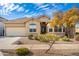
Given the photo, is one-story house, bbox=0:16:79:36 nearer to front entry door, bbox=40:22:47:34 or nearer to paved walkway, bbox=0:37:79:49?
front entry door, bbox=40:22:47:34

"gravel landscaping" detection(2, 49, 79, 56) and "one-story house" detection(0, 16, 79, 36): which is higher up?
"one-story house" detection(0, 16, 79, 36)

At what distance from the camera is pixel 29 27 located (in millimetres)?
6898

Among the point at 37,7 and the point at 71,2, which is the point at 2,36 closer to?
the point at 37,7

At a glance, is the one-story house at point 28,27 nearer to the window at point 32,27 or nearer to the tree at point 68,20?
the window at point 32,27

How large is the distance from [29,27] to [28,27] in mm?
21

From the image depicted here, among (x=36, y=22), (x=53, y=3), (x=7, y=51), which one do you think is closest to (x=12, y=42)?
(x=7, y=51)

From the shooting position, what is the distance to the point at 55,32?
Result: 6.81 meters

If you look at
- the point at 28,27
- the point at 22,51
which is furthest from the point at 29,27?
the point at 22,51

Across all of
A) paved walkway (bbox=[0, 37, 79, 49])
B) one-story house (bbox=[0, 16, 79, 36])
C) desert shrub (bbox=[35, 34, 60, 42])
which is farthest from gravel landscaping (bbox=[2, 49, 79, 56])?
one-story house (bbox=[0, 16, 79, 36])

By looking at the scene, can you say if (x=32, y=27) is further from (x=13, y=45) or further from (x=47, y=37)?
(x=13, y=45)

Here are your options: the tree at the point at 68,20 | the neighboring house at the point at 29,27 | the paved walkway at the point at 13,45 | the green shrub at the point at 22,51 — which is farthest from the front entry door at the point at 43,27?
the green shrub at the point at 22,51

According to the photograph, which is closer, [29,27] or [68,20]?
[68,20]

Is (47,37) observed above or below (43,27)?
below

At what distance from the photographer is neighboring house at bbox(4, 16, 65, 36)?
6.80 meters
